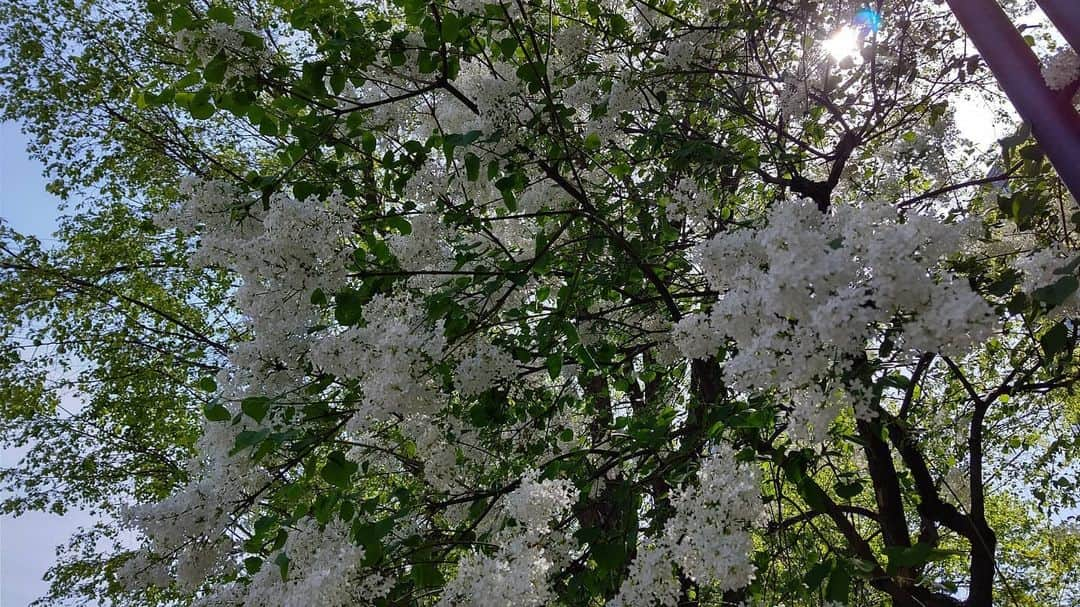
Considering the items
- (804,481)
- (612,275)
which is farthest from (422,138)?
(804,481)

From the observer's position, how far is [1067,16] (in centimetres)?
150

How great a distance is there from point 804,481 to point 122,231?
8.80m

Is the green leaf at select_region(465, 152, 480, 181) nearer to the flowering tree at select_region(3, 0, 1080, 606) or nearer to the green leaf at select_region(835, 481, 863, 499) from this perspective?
the flowering tree at select_region(3, 0, 1080, 606)

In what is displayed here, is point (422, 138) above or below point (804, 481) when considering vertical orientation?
above

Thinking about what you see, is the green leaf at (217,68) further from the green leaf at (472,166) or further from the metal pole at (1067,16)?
the metal pole at (1067,16)

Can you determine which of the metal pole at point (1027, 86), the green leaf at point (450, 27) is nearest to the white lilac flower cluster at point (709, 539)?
the metal pole at point (1027, 86)

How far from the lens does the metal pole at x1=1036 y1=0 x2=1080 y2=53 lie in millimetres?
1479

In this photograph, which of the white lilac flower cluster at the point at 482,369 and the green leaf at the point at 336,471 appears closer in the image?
the green leaf at the point at 336,471

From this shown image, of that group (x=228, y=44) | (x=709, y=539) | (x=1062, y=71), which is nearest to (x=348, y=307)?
(x=228, y=44)

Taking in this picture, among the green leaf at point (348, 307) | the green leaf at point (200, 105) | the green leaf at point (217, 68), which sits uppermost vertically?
the green leaf at point (217, 68)

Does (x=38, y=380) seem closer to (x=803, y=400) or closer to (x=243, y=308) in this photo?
(x=243, y=308)

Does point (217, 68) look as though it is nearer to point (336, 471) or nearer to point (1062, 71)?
point (336, 471)

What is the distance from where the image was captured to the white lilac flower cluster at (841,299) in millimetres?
1587

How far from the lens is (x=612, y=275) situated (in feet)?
12.0
